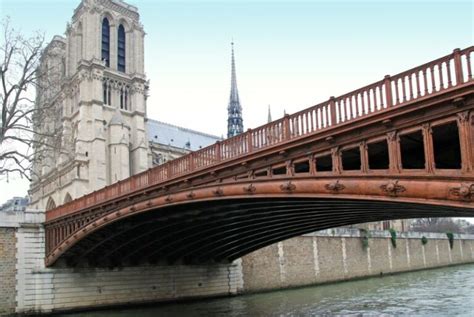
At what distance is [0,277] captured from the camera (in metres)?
26.1

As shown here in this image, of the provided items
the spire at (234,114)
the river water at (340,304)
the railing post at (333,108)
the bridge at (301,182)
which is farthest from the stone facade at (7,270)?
the spire at (234,114)

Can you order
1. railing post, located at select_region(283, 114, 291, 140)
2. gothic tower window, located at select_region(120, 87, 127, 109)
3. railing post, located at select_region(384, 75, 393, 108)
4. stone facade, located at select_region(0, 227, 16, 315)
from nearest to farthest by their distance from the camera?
railing post, located at select_region(384, 75, 393, 108) → railing post, located at select_region(283, 114, 291, 140) → stone facade, located at select_region(0, 227, 16, 315) → gothic tower window, located at select_region(120, 87, 127, 109)

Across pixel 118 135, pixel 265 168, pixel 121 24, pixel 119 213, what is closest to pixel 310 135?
pixel 265 168

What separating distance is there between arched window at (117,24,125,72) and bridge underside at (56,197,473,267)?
36128 mm

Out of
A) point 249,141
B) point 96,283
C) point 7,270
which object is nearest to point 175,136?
point 96,283

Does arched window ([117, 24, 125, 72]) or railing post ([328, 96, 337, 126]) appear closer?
railing post ([328, 96, 337, 126])

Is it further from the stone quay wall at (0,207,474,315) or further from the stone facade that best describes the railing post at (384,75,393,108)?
the stone facade

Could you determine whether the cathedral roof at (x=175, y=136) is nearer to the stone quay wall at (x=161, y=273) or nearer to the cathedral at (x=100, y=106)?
the cathedral at (x=100, y=106)

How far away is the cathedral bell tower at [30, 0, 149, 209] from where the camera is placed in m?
55.5

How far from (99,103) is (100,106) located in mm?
340

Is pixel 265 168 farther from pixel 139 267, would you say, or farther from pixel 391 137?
pixel 139 267

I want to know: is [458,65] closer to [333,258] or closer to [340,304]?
[340,304]

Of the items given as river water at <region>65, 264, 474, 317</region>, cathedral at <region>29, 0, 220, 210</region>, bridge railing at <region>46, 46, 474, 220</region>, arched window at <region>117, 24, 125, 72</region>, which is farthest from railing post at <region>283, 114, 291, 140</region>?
arched window at <region>117, 24, 125, 72</region>

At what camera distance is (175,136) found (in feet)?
241
